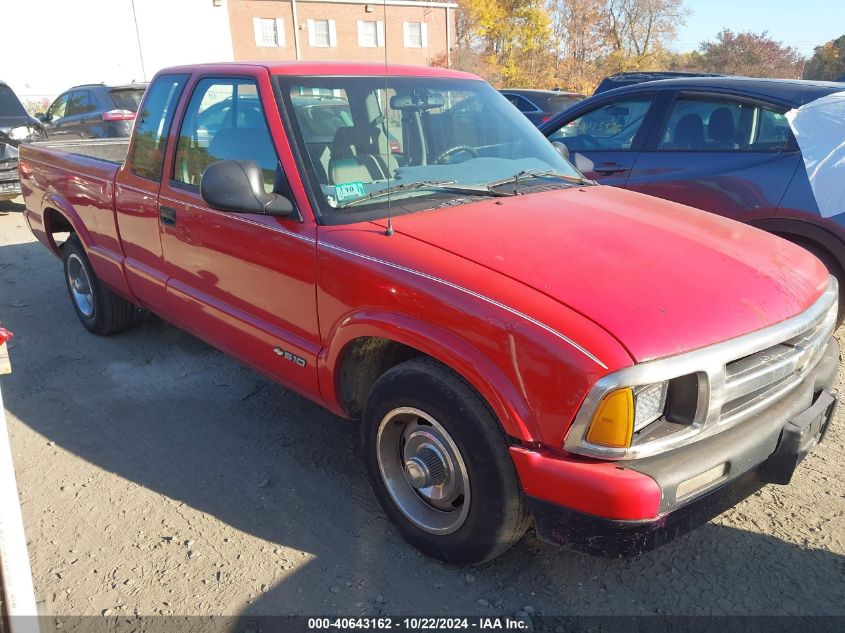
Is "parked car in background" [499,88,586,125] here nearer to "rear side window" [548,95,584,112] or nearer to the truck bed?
"rear side window" [548,95,584,112]

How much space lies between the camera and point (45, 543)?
2.86 metres

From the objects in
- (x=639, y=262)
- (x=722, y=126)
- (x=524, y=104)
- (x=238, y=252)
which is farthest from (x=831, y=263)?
(x=524, y=104)

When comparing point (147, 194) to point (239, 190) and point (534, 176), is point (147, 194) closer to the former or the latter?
point (239, 190)

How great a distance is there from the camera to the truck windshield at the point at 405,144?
2973 mm

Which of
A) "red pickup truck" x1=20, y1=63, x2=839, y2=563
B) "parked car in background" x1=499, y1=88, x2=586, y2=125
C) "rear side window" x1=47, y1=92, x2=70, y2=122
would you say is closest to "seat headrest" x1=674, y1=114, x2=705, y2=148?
"red pickup truck" x1=20, y1=63, x2=839, y2=563

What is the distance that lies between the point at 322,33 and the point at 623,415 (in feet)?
141

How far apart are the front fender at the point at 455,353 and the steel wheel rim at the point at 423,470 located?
0.28 meters

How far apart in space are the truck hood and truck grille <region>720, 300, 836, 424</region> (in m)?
0.12

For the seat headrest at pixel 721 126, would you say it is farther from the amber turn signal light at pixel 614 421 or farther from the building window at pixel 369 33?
the building window at pixel 369 33

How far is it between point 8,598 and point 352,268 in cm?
153

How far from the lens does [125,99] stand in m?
11.5

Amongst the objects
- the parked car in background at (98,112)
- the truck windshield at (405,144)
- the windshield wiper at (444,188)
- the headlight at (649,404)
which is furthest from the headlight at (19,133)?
the headlight at (649,404)

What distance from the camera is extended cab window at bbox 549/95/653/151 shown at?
5305 mm

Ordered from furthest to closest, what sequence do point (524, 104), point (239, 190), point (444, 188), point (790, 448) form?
point (524, 104), point (444, 188), point (239, 190), point (790, 448)
